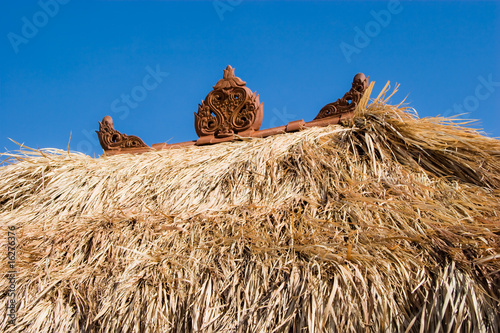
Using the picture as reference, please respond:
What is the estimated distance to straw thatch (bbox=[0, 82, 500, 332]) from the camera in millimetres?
1800

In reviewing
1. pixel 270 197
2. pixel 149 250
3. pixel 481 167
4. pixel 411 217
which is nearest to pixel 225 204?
pixel 270 197

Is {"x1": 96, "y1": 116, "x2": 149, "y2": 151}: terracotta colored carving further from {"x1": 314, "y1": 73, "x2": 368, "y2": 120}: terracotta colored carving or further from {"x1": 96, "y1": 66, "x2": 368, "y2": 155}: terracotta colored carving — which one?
{"x1": 314, "y1": 73, "x2": 368, "y2": 120}: terracotta colored carving

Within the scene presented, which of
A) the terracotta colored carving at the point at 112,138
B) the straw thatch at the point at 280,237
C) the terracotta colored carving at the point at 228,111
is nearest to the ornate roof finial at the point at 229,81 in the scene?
Result: the terracotta colored carving at the point at 228,111

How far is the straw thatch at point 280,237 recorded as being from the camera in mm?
1800

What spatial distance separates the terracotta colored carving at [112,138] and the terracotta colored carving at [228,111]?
0.61 metres

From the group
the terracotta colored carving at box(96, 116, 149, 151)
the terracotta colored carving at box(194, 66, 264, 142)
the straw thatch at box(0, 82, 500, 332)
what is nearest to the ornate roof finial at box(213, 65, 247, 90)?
the terracotta colored carving at box(194, 66, 264, 142)

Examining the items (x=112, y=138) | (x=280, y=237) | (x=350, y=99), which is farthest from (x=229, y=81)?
(x=280, y=237)

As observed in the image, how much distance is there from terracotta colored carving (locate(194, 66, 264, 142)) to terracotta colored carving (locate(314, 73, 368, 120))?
0.56 m

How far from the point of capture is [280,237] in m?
2.16

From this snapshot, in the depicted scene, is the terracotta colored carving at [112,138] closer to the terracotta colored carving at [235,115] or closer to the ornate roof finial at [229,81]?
the terracotta colored carving at [235,115]

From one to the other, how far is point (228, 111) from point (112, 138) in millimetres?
1184

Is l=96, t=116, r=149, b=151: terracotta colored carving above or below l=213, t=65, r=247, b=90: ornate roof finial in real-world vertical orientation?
below

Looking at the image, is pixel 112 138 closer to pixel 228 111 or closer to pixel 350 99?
pixel 228 111

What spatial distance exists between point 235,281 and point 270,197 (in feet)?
2.07
